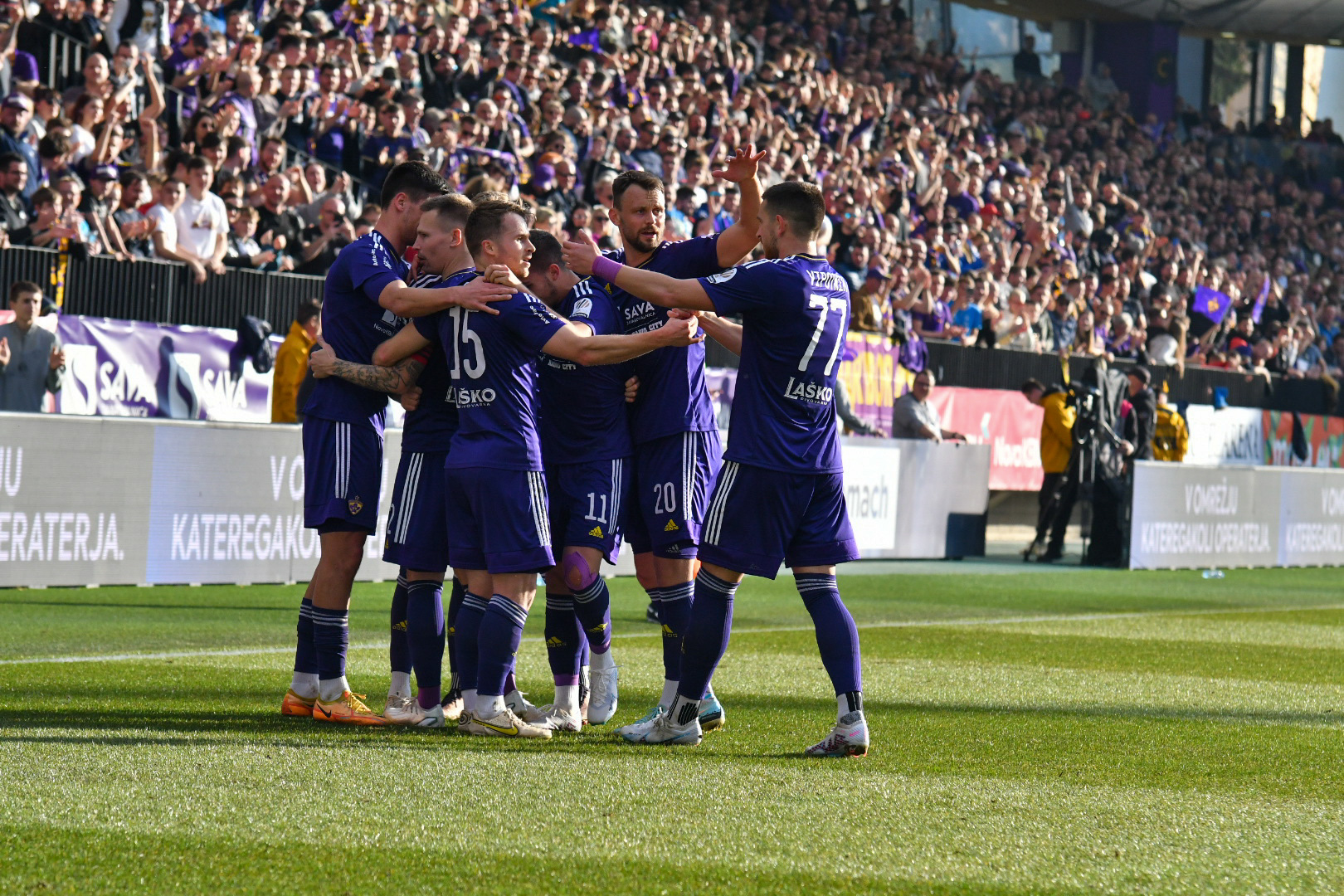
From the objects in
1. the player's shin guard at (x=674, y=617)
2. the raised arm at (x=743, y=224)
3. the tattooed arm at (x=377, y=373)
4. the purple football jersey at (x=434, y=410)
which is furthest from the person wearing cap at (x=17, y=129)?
the player's shin guard at (x=674, y=617)

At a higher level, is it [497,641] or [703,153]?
[703,153]

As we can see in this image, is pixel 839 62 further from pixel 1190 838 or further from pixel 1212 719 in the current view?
Answer: pixel 1190 838

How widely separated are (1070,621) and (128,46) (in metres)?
10.1

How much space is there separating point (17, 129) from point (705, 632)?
33.4 feet

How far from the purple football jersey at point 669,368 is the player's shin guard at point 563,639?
0.75m

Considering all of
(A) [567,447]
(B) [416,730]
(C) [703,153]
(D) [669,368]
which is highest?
(C) [703,153]

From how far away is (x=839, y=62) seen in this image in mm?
30375

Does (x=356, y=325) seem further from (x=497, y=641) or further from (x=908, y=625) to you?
(x=908, y=625)

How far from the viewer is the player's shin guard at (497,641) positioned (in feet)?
20.9

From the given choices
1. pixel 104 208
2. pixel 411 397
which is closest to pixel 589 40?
pixel 104 208

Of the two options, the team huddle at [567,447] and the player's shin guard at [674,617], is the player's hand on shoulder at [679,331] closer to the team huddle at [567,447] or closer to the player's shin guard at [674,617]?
the team huddle at [567,447]

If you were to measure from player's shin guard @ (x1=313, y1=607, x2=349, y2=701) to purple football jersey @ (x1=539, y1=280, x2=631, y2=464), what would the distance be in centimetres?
110

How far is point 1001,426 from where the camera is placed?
2361 cm

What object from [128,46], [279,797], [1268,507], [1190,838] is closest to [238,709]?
[279,797]
